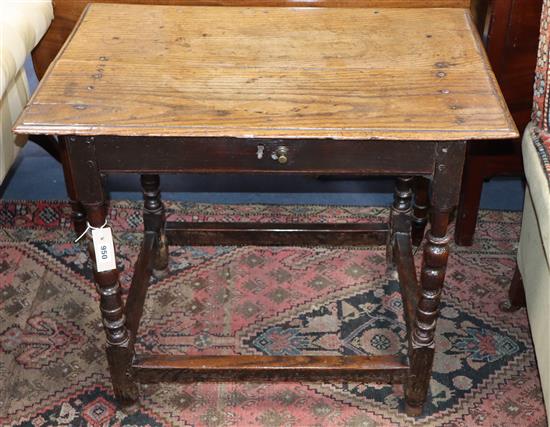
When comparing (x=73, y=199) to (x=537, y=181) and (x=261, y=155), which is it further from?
(x=537, y=181)

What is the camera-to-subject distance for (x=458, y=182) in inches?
63.1

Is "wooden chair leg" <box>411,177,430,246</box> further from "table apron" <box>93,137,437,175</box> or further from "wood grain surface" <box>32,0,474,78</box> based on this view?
"table apron" <box>93,137,437,175</box>

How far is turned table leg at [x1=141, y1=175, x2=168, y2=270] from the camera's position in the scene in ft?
7.52

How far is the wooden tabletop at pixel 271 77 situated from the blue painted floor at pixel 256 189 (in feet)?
2.96

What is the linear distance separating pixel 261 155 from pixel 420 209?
37.8 inches

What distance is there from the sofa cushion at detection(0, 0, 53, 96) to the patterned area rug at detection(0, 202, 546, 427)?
70 cm

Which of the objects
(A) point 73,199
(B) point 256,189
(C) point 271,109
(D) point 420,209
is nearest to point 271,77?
(C) point 271,109

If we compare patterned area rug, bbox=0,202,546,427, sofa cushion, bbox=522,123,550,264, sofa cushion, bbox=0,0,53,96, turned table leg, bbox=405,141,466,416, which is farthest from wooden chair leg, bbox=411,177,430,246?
sofa cushion, bbox=0,0,53,96

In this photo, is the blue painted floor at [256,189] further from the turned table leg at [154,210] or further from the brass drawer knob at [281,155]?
the brass drawer knob at [281,155]

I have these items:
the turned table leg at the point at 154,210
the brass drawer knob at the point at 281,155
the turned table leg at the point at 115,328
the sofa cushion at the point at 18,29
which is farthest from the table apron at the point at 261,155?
the turned table leg at the point at 154,210

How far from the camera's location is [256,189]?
2.80 meters

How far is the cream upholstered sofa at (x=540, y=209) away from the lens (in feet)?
5.98

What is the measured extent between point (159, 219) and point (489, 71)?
105 cm

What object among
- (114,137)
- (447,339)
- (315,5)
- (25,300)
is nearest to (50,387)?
(25,300)
